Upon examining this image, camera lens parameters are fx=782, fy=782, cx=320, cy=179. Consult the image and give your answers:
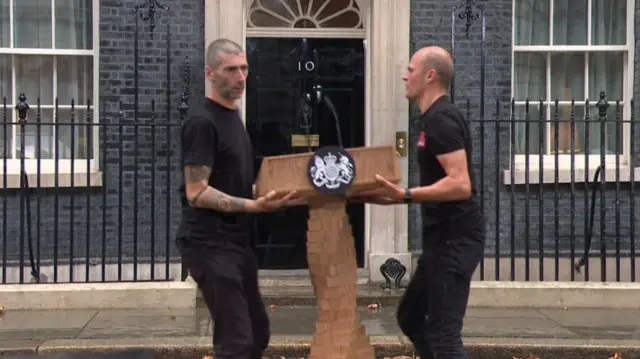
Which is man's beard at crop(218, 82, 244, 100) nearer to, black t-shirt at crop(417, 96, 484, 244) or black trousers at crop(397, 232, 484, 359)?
black t-shirt at crop(417, 96, 484, 244)

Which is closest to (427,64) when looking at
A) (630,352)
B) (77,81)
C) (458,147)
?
(458,147)

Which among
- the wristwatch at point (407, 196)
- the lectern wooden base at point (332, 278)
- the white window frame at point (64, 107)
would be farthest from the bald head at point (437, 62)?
the white window frame at point (64, 107)

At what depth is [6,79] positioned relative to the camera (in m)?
7.77

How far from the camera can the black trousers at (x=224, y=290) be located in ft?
12.4

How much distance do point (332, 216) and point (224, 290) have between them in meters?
0.70

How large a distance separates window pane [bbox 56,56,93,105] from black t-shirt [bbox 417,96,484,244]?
15.8 feet

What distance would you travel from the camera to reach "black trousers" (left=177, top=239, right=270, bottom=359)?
3775 millimetres

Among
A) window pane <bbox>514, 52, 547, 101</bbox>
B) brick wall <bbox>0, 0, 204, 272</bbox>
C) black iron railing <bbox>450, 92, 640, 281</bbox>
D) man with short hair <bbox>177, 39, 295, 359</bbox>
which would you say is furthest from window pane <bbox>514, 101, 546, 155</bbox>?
man with short hair <bbox>177, 39, 295, 359</bbox>

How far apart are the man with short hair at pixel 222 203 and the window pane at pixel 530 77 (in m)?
4.83

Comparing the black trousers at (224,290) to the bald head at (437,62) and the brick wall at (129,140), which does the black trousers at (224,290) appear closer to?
the bald head at (437,62)

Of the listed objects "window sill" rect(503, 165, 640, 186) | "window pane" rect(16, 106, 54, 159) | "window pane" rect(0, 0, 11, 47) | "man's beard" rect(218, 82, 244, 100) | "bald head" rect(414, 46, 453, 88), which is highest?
"window pane" rect(0, 0, 11, 47)

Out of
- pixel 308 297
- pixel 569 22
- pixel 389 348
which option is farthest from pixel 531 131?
pixel 389 348

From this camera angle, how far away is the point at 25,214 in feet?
24.5

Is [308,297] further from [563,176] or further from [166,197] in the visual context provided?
[563,176]
